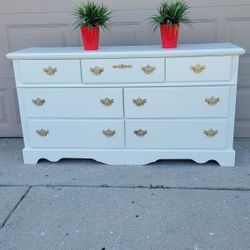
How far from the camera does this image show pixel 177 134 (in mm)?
3211

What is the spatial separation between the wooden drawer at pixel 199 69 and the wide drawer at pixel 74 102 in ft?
1.62

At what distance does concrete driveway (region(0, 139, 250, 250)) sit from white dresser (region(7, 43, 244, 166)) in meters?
Result: 0.17

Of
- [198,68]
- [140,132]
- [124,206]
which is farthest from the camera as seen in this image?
[140,132]

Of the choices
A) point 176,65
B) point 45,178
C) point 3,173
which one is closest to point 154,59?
point 176,65

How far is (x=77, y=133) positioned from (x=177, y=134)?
2.97 feet

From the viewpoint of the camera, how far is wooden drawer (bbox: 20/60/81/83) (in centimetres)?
312

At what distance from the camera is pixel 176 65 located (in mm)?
3021

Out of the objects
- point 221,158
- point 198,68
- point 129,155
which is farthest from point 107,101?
point 221,158

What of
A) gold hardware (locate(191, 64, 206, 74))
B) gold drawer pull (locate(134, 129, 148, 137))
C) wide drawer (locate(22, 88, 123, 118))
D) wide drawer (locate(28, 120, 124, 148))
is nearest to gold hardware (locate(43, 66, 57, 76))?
wide drawer (locate(22, 88, 123, 118))

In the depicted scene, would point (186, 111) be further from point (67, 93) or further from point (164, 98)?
point (67, 93)

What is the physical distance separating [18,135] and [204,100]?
216cm

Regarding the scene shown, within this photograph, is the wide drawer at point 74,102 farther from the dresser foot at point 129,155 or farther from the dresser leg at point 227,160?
the dresser leg at point 227,160

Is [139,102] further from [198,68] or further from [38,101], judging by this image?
[38,101]

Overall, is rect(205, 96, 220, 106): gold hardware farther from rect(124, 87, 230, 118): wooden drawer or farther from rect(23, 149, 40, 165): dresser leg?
rect(23, 149, 40, 165): dresser leg
